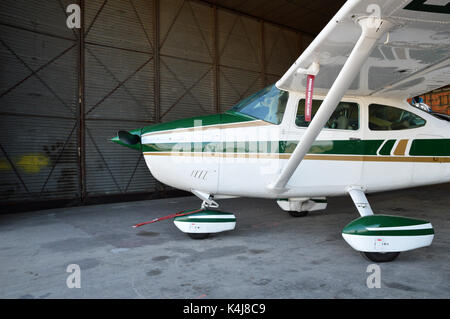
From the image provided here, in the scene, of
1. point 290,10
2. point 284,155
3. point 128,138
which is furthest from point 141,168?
point 290,10

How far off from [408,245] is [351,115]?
71.0 inches

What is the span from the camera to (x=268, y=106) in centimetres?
405

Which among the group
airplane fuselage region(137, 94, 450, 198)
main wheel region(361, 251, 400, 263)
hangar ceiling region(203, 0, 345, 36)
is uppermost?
hangar ceiling region(203, 0, 345, 36)

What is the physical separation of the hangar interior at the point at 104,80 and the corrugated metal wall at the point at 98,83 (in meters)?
Result: 0.03

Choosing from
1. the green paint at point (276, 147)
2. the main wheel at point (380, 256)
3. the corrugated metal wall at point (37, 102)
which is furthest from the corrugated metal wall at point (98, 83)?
the main wheel at point (380, 256)

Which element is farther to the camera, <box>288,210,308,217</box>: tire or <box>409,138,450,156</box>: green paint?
<box>288,210,308,217</box>: tire

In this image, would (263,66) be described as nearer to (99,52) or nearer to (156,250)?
(99,52)

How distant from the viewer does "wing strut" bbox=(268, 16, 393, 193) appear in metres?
2.50

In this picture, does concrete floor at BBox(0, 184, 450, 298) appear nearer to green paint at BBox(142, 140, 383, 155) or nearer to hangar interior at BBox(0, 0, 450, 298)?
hangar interior at BBox(0, 0, 450, 298)

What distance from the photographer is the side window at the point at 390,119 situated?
4.12m

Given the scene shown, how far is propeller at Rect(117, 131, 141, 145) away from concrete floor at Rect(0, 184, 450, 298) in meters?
1.36

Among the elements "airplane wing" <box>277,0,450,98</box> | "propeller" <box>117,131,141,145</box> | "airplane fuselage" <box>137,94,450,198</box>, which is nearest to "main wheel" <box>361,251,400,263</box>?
"airplane fuselage" <box>137,94,450,198</box>
